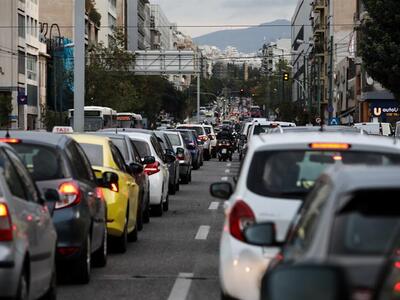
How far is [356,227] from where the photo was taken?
4383 millimetres

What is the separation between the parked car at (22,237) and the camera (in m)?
7.35

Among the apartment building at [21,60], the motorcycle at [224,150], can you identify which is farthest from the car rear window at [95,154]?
the apartment building at [21,60]

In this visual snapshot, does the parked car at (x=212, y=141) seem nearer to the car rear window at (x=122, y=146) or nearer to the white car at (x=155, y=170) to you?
the white car at (x=155, y=170)

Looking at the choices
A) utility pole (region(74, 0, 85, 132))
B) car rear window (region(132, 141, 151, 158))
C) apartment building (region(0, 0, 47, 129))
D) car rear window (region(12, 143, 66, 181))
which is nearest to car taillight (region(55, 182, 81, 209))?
car rear window (region(12, 143, 66, 181))

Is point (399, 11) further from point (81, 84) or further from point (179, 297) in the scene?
point (179, 297)

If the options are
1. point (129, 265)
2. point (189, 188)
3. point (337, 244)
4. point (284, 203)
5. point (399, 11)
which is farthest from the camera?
point (399, 11)

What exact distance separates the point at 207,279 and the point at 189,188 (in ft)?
58.0

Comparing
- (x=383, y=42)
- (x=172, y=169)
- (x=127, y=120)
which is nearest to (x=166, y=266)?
(x=172, y=169)

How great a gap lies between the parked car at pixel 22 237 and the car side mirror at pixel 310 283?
3614mm

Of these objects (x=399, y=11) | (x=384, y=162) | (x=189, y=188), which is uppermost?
(x=399, y=11)

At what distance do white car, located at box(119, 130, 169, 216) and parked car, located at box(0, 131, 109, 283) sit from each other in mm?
8015

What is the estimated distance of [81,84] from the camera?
33719 millimetres

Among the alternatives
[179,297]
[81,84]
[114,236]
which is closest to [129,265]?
[114,236]

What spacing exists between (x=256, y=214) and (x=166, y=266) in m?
4.75
